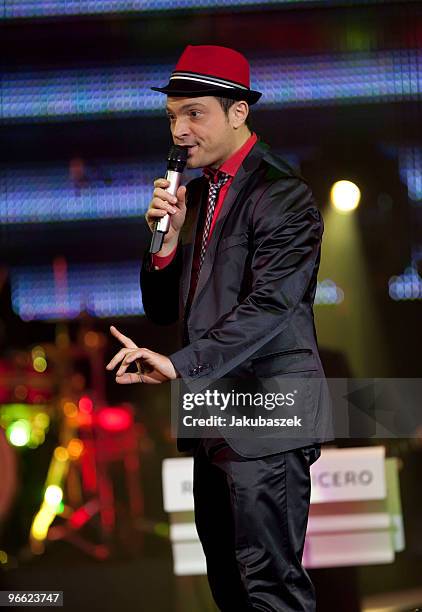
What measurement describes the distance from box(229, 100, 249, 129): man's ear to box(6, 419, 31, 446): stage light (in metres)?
1.49

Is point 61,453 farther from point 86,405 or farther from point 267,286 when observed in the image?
point 267,286

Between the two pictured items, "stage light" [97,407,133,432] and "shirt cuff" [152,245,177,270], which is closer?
"shirt cuff" [152,245,177,270]

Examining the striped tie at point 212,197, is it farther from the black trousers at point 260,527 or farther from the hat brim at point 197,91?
the black trousers at point 260,527

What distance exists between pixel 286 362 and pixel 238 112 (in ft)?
1.75

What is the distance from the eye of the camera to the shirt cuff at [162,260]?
83.0 inches

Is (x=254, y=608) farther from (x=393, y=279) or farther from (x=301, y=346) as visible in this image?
(x=393, y=279)

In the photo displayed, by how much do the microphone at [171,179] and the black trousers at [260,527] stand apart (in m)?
0.40

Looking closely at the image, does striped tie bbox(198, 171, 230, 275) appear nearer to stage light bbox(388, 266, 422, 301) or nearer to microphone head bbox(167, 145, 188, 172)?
microphone head bbox(167, 145, 188, 172)

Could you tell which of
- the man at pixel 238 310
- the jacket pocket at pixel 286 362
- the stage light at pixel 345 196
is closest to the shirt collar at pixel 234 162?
the man at pixel 238 310

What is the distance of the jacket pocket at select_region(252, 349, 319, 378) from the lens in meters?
1.93

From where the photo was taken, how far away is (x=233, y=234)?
1.98m

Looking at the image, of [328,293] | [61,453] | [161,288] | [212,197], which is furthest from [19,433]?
[212,197]

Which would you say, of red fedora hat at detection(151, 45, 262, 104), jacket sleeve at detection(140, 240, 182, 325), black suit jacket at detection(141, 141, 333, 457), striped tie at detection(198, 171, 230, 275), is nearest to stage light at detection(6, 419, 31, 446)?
jacket sleeve at detection(140, 240, 182, 325)

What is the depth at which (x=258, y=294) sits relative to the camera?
1874 millimetres
